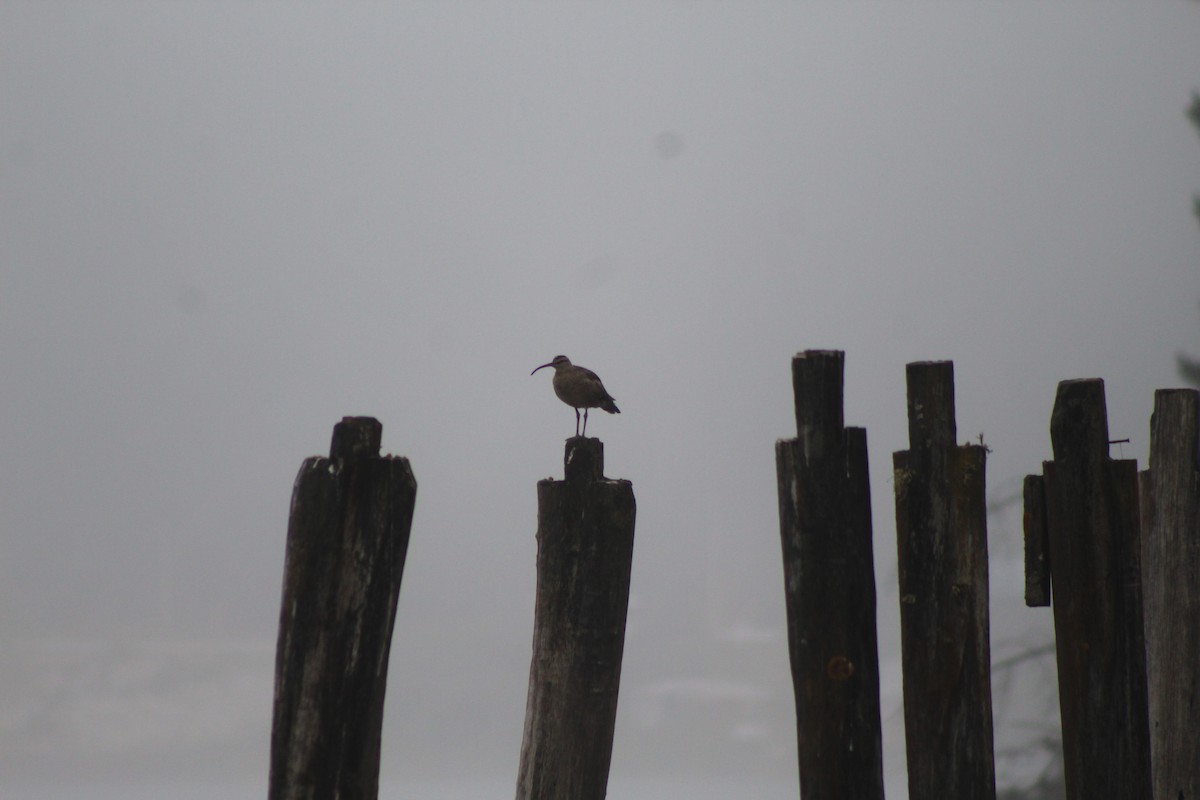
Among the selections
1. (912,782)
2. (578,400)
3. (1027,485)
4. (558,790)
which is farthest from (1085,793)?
(578,400)

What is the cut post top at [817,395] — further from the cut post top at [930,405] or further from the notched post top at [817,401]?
the cut post top at [930,405]

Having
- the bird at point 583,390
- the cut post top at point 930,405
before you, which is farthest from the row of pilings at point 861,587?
the bird at point 583,390

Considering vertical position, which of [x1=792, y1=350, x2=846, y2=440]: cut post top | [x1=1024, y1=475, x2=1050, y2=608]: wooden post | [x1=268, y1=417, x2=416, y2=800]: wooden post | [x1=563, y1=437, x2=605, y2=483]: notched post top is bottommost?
[x1=268, y1=417, x2=416, y2=800]: wooden post

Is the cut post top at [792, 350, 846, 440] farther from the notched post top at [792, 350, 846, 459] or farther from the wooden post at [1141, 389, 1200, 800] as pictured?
the wooden post at [1141, 389, 1200, 800]

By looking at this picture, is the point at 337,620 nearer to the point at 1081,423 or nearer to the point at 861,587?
the point at 861,587

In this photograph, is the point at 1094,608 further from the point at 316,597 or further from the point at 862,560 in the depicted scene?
the point at 316,597

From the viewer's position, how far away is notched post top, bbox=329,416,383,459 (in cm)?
374

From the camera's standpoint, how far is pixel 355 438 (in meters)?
3.77

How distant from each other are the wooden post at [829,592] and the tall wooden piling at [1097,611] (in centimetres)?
98

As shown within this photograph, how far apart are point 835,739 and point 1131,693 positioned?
4.52ft

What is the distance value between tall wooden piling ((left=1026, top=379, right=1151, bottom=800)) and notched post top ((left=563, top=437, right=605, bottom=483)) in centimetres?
186

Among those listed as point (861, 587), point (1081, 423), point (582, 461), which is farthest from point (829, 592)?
point (1081, 423)

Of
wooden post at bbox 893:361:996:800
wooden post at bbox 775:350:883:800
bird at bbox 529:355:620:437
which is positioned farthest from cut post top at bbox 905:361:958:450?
bird at bbox 529:355:620:437

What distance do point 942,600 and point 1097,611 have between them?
2.25ft
